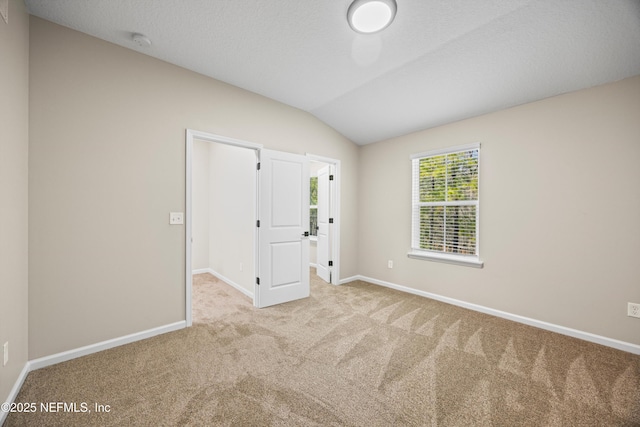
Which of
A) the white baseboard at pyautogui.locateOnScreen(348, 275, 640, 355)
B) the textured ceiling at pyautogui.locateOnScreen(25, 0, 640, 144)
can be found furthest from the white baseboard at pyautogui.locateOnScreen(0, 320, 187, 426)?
the white baseboard at pyautogui.locateOnScreen(348, 275, 640, 355)

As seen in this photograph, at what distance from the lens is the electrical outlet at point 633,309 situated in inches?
93.2

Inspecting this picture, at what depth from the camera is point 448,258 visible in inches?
141

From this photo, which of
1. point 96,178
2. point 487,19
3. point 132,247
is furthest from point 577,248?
point 96,178

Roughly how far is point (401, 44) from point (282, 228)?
2465mm

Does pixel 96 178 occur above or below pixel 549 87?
below

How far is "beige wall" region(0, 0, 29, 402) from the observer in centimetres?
159

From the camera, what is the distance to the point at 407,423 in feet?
5.06

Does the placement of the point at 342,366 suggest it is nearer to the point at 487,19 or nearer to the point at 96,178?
the point at 96,178

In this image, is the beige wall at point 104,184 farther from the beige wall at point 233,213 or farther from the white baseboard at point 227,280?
the white baseboard at point 227,280

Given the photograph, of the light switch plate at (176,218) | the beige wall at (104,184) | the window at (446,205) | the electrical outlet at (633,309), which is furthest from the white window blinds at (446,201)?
the light switch plate at (176,218)

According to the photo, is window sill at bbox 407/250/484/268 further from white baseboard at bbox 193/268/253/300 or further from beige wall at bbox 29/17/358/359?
beige wall at bbox 29/17/358/359

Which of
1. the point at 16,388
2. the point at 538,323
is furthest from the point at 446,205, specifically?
the point at 16,388

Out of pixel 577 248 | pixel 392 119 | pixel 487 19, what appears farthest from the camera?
pixel 392 119

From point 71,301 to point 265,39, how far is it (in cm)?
281
